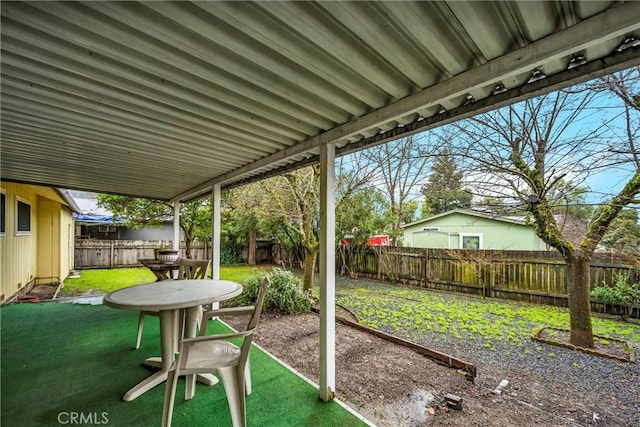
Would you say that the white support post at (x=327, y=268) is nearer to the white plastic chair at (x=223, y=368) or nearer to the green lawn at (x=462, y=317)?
the white plastic chair at (x=223, y=368)

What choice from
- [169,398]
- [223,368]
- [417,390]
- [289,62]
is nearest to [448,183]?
[417,390]

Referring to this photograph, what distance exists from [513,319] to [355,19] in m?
5.74

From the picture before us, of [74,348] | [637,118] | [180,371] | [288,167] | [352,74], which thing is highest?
[637,118]

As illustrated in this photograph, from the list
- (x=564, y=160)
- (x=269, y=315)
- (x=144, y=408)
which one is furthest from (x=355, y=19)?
(x=269, y=315)

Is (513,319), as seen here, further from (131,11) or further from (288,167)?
(131,11)

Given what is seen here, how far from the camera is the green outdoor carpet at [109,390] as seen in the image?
205cm

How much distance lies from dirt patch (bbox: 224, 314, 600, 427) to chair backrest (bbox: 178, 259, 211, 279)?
4.05 ft

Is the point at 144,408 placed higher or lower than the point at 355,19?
lower

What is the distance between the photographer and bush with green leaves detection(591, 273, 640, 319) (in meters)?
4.85

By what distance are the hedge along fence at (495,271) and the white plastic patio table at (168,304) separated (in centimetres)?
606

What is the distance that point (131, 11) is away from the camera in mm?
1194

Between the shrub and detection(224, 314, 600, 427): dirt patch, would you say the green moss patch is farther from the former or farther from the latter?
the shrub

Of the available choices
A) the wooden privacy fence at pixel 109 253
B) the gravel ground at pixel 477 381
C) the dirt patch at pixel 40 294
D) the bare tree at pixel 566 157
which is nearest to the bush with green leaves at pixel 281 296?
the gravel ground at pixel 477 381

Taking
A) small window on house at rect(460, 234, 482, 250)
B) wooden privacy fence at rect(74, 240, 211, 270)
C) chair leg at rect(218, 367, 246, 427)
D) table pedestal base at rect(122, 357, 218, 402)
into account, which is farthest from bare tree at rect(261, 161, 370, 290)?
wooden privacy fence at rect(74, 240, 211, 270)
